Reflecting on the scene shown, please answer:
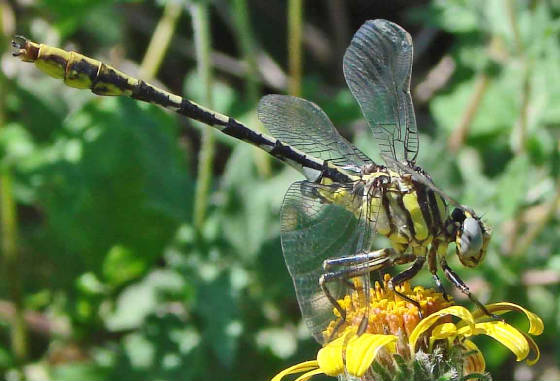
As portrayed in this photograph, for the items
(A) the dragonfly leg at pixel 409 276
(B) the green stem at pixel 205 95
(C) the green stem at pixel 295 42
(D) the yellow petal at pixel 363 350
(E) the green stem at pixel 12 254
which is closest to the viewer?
(D) the yellow petal at pixel 363 350

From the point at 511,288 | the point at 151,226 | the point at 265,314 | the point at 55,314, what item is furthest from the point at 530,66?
the point at 55,314

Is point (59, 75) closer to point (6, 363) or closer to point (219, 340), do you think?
point (219, 340)

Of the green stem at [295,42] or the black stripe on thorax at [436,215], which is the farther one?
the green stem at [295,42]

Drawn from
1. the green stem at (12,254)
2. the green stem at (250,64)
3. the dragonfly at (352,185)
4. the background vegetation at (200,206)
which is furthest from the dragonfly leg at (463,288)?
the green stem at (12,254)

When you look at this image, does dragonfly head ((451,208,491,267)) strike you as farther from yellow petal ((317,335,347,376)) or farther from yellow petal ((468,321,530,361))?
yellow petal ((317,335,347,376))

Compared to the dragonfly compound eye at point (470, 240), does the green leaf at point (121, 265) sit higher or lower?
higher

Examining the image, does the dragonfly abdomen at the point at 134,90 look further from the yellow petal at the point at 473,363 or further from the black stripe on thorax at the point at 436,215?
the yellow petal at the point at 473,363
